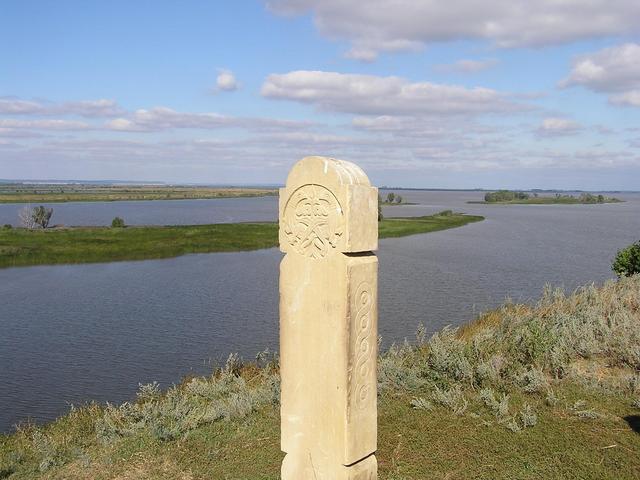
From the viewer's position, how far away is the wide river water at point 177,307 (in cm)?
1661

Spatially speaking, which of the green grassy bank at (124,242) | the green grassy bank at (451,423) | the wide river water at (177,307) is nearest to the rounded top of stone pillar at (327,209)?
the green grassy bank at (451,423)

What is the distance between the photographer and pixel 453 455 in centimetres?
630

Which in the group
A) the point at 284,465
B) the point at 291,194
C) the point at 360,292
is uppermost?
the point at 291,194

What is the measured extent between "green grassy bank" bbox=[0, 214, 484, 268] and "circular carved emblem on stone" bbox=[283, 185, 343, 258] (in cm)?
3795

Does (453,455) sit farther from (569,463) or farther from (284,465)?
(284,465)

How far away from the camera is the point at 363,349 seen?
4.76 metres

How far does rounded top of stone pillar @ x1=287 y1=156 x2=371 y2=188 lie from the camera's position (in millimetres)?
4516

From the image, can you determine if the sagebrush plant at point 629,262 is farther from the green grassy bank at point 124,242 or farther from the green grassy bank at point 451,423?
the green grassy bank at point 124,242

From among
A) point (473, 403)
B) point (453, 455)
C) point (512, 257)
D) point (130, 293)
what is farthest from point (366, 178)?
point (512, 257)

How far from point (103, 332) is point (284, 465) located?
58.7ft

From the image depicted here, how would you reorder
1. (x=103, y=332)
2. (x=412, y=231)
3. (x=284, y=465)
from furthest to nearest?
(x=412, y=231) → (x=103, y=332) → (x=284, y=465)

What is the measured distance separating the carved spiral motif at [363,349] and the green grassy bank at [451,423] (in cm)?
160

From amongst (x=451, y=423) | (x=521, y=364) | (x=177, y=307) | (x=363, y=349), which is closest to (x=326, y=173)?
(x=363, y=349)

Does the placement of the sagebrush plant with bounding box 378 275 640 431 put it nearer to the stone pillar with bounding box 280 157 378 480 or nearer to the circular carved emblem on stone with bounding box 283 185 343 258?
the stone pillar with bounding box 280 157 378 480
